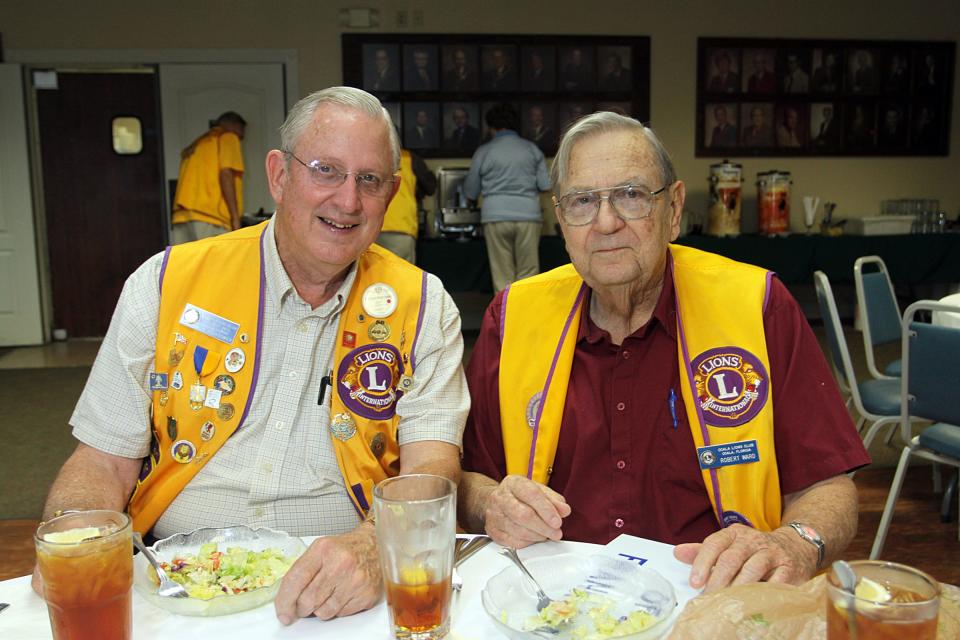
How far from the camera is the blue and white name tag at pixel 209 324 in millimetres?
1653

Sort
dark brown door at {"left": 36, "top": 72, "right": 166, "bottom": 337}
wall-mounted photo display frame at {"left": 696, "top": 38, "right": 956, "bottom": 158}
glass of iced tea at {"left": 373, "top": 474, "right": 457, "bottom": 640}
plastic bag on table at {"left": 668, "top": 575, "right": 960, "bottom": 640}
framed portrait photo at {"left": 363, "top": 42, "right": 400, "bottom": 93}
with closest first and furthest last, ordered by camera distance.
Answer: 1. plastic bag on table at {"left": 668, "top": 575, "right": 960, "bottom": 640}
2. glass of iced tea at {"left": 373, "top": 474, "right": 457, "bottom": 640}
3. dark brown door at {"left": 36, "top": 72, "right": 166, "bottom": 337}
4. framed portrait photo at {"left": 363, "top": 42, "right": 400, "bottom": 93}
5. wall-mounted photo display frame at {"left": 696, "top": 38, "right": 956, "bottom": 158}

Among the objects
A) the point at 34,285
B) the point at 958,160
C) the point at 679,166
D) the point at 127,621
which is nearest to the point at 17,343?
the point at 34,285

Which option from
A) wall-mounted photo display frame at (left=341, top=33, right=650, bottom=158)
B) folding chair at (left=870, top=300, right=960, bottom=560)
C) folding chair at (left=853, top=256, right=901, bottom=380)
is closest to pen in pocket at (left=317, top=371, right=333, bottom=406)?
folding chair at (left=870, top=300, right=960, bottom=560)

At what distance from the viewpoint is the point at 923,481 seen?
377 centimetres

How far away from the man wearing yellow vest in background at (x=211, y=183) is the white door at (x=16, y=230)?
1355 mm

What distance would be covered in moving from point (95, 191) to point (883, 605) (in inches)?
305

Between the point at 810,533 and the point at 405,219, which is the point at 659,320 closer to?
the point at 810,533

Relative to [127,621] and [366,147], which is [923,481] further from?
[127,621]

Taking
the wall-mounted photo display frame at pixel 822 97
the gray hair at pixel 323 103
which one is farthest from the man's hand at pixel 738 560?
the wall-mounted photo display frame at pixel 822 97

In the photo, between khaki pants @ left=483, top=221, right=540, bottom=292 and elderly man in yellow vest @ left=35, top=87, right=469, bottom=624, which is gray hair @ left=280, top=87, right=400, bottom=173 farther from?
khaki pants @ left=483, top=221, right=540, bottom=292

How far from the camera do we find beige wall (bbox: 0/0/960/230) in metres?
7.11

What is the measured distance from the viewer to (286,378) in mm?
1658

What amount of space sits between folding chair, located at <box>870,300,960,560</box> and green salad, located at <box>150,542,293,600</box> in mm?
2164

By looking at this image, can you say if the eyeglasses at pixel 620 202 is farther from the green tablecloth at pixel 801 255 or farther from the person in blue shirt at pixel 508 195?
the green tablecloth at pixel 801 255
